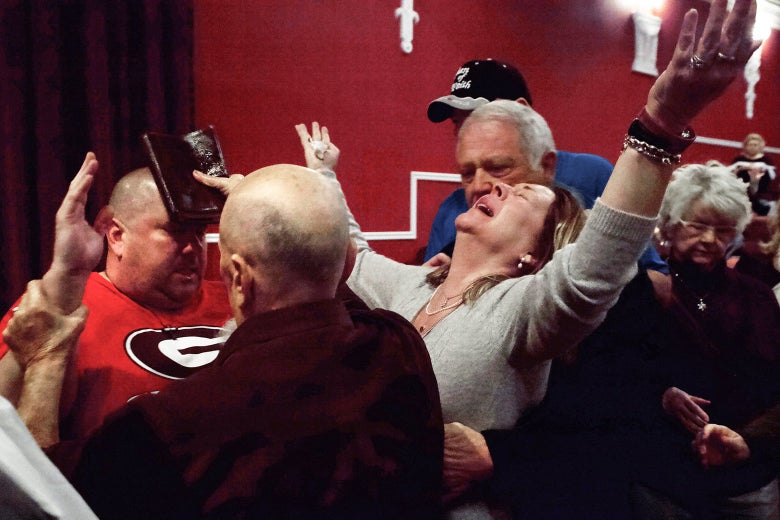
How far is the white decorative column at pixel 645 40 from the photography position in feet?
15.0

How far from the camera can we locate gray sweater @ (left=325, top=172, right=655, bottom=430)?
941 millimetres

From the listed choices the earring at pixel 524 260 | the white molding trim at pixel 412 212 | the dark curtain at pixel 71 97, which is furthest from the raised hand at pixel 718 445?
the dark curtain at pixel 71 97

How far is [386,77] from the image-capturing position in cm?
334

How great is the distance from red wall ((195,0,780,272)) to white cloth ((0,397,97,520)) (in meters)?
2.31

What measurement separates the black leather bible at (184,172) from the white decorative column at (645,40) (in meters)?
4.06

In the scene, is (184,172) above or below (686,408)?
above

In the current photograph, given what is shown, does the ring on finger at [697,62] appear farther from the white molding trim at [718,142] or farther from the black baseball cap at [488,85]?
the white molding trim at [718,142]

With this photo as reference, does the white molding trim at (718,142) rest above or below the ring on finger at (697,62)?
below

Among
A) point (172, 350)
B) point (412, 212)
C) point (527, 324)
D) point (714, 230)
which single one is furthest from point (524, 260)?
point (412, 212)

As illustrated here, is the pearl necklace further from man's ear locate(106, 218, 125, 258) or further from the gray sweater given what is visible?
man's ear locate(106, 218, 125, 258)

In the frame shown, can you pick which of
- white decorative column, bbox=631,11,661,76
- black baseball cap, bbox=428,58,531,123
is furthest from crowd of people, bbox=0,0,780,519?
white decorative column, bbox=631,11,661,76

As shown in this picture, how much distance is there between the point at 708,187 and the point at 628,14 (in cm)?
302

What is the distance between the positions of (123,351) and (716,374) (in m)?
1.68

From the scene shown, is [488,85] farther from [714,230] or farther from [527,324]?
[527,324]
